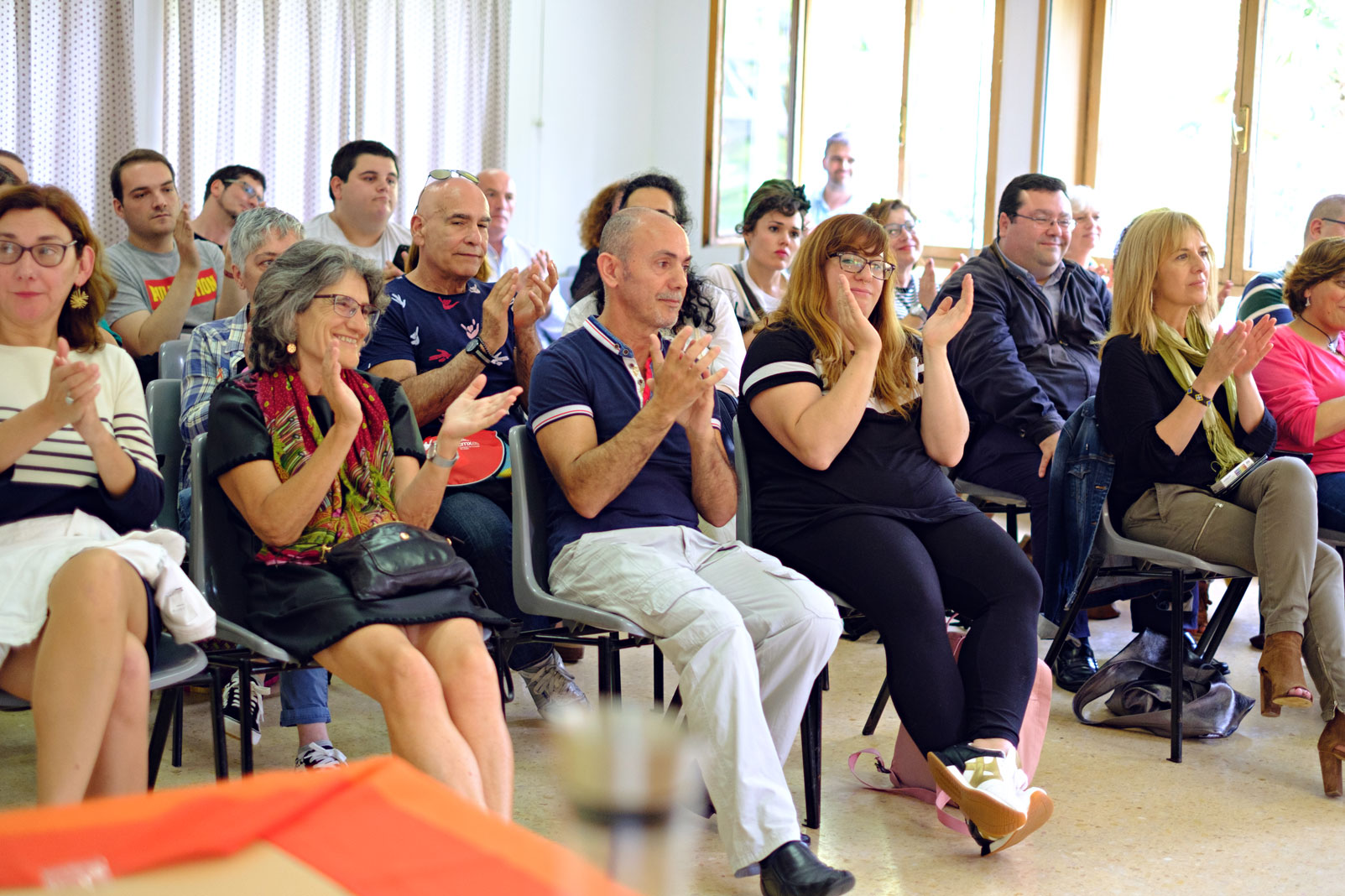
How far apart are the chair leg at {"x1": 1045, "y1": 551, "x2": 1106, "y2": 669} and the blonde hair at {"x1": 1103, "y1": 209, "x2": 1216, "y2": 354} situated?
52 centimetres

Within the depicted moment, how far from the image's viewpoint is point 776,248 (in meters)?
3.87

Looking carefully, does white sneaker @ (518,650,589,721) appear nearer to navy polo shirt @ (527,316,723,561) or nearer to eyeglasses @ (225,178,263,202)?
navy polo shirt @ (527,316,723,561)

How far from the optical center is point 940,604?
2271mm

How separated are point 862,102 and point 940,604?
5192 millimetres

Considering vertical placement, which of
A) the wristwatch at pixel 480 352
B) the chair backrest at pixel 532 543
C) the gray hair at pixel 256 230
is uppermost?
the gray hair at pixel 256 230

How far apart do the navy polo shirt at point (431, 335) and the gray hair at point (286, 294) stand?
25.8 inches

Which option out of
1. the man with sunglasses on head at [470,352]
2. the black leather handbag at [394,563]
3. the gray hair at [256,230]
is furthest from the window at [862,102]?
the black leather handbag at [394,563]

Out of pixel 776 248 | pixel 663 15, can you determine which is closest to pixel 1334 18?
pixel 776 248

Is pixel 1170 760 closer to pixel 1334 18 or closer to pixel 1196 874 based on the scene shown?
pixel 1196 874

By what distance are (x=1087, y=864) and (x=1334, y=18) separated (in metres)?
4.36

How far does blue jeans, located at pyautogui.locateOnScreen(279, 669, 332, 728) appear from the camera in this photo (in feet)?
8.08

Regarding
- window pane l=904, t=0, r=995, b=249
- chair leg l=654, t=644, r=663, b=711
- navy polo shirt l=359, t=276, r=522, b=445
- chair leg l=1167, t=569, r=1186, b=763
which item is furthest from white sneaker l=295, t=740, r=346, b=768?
window pane l=904, t=0, r=995, b=249

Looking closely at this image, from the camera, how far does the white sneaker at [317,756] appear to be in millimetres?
2410

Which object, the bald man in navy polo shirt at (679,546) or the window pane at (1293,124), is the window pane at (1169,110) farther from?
the bald man in navy polo shirt at (679,546)
